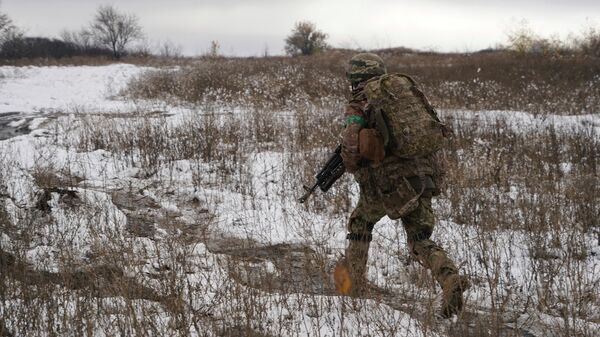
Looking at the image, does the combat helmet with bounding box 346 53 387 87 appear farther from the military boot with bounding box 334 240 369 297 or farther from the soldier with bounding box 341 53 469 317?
the military boot with bounding box 334 240 369 297

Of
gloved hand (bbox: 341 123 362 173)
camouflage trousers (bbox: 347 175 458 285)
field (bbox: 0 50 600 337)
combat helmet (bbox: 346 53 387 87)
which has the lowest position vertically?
field (bbox: 0 50 600 337)

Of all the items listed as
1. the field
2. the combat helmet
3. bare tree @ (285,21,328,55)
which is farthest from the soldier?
bare tree @ (285,21,328,55)

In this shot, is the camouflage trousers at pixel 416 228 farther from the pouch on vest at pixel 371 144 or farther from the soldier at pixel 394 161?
the pouch on vest at pixel 371 144

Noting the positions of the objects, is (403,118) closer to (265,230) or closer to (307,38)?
(265,230)

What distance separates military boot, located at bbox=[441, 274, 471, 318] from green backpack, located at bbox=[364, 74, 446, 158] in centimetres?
75

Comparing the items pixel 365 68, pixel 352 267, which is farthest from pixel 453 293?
pixel 365 68

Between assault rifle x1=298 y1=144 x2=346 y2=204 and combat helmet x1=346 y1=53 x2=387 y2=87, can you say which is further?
assault rifle x1=298 y1=144 x2=346 y2=204

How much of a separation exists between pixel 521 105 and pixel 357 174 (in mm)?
10807

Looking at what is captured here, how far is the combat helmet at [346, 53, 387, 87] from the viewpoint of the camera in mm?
3205

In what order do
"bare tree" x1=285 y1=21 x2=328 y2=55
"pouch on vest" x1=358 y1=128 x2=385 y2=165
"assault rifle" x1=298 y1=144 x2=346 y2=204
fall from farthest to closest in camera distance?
"bare tree" x1=285 y1=21 x2=328 y2=55
"assault rifle" x1=298 y1=144 x2=346 y2=204
"pouch on vest" x1=358 y1=128 x2=385 y2=165

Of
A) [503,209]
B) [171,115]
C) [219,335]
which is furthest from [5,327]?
[171,115]

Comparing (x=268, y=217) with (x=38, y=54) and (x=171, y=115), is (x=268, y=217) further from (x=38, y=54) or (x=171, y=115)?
(x=38, y=54)

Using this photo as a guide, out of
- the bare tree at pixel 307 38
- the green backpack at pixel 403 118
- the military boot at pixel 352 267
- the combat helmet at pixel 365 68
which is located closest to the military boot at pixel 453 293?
the military boot at pixel 352 267

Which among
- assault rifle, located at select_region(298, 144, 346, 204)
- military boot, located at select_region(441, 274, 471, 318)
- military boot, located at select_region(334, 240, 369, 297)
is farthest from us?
assault rifle, located at select_region(298, 144, 346, 204)
